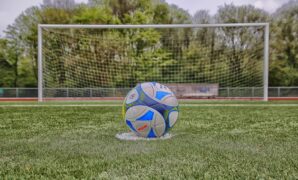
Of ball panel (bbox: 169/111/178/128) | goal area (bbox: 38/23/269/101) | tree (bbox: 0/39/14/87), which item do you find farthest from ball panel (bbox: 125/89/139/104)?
→ tree (bbox: 0/39/14/87)

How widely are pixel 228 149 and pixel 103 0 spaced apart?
93.5 feet

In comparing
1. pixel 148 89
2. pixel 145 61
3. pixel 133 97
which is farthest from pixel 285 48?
pixel 133 97

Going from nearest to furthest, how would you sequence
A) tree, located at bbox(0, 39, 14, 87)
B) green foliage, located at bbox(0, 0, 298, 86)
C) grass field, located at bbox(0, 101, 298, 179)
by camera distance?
grass field, located at bbox(0, 101, 298, 179) → green foliage, located at bbox(0, 0, 298, 86) → tree, located at bbox(0, 39, 14, 87)

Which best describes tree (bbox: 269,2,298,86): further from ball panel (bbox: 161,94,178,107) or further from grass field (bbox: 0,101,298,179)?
ball panel (bbox: 161,94,178,107)

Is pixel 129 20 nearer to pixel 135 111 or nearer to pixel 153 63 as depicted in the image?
pixel 153 63

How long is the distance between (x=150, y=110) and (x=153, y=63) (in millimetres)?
14871

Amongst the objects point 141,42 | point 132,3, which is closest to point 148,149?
point 141,42

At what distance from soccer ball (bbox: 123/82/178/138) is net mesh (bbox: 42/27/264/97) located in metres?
13.6

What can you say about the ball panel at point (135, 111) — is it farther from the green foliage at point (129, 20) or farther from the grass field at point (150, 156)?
the green foliage at point (129, 20)

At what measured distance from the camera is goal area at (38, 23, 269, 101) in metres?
17.4

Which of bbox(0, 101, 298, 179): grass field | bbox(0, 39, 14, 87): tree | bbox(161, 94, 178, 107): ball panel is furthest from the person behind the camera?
bbox(0, 39, 14, 87): tree

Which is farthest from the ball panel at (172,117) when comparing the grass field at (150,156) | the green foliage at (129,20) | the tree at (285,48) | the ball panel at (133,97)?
the tree at (285,48)

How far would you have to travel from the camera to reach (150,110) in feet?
12.5

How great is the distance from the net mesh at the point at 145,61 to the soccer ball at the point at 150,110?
13.6m
